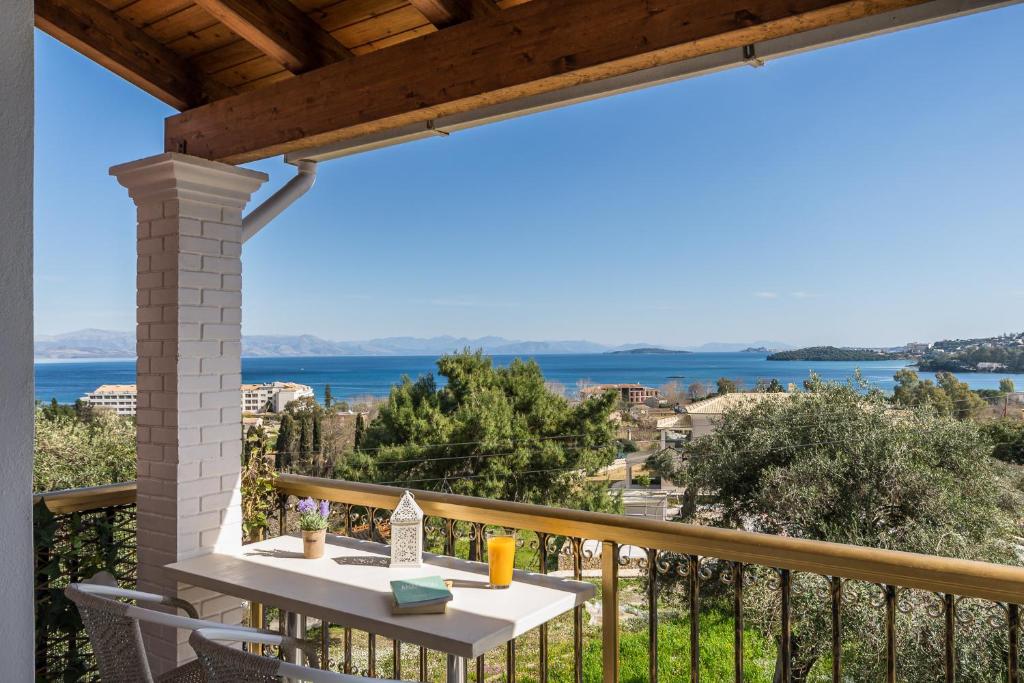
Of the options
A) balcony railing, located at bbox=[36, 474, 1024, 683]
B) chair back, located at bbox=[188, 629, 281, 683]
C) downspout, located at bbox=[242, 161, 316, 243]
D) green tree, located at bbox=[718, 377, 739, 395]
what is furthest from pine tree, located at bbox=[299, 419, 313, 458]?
chair back, located at bbox=[188, 629, 281, 683]

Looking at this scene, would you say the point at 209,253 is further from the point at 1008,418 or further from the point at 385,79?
the point at 1008,418

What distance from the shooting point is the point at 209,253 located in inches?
104

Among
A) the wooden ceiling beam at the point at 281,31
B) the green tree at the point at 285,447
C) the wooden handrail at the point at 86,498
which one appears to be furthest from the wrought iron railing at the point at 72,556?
the green tree at the point at 285,447

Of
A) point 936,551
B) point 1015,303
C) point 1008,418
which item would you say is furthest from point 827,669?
point 1015,303

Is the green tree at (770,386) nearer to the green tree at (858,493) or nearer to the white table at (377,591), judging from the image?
the green tree at (858,493)

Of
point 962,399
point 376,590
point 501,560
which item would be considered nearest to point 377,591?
point 376,590

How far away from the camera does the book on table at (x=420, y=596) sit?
6.02ft

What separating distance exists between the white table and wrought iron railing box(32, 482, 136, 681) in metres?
0.46

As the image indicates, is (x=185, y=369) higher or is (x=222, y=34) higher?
(x=222, y=34)

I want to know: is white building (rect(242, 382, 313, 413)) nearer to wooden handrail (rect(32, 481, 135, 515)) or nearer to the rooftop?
the rooftop

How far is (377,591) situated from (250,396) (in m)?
17.9

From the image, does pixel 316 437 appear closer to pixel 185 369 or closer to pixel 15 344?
pixel 185 369

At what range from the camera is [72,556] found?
264cm

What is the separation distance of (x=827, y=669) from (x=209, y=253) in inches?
316
